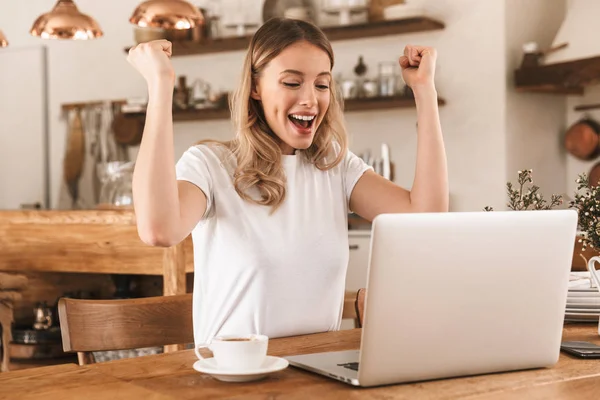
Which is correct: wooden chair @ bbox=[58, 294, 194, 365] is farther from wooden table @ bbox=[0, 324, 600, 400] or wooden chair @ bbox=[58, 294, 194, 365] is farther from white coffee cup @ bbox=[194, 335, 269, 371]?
white coffee cup @ bbox=[194, 335, 269, 371]

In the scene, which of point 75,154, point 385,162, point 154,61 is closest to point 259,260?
point 154,61

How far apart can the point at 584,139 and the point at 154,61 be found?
13.6 feet

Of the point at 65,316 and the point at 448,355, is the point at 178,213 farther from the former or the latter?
the point at 448,355

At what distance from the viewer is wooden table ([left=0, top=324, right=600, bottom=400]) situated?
4.25ft

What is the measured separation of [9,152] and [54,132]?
17.4 inches

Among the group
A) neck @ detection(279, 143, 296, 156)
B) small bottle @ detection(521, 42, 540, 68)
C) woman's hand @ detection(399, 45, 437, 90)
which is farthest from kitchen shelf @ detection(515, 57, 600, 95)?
neck @ detection(279, 143, 296, 156)

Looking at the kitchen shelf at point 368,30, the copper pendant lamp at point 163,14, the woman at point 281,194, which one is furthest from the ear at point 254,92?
the kitchen shelf at point 368,30

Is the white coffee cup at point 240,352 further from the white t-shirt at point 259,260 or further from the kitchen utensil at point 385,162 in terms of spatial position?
the kitchen utensil at point 385,162

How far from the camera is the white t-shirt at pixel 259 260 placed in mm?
1909

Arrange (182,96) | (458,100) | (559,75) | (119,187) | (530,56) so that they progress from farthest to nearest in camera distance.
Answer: (182,96)
(458,100)
(530,56)
(559,75)
(119,187)

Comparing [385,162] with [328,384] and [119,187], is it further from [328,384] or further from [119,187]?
[328,384]

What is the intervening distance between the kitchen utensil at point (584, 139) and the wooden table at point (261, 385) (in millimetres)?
3986

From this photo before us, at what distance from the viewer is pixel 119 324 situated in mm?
1816

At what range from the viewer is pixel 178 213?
1758 millimetres
